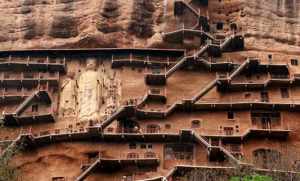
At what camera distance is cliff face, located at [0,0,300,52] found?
170ft

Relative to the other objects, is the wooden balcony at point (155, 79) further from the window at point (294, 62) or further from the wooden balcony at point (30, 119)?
the window at point (294, 62)

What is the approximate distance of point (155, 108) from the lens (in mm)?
47812

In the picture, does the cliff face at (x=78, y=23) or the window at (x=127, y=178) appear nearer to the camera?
the window at (x=127, y=178)

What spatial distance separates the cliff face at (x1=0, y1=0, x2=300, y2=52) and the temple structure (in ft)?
2.77

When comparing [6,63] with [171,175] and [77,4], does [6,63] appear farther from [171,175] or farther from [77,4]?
[171,175]

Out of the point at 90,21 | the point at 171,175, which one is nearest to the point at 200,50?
the point at 90,21

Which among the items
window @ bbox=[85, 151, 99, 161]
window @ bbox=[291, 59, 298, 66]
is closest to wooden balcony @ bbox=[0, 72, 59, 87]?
window @ bbox=[85, 151, 99, 161]

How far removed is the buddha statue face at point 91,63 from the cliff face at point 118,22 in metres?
1.16

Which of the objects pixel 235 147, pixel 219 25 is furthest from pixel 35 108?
pixel 219 25

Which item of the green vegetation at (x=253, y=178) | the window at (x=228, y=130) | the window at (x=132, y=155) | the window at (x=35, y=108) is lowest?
the green vegetation at (x=253, y=178)

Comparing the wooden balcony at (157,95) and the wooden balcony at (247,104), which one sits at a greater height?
the wooden balcony at (157,95)

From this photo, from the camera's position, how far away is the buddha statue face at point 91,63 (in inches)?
1984

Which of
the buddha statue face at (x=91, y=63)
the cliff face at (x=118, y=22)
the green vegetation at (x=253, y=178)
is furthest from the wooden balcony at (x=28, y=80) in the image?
the green vegetation at (x=253, y=178)

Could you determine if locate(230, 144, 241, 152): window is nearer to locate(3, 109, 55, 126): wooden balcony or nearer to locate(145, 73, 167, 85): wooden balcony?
locate(145, 73, 167, 85): wooden balcony
